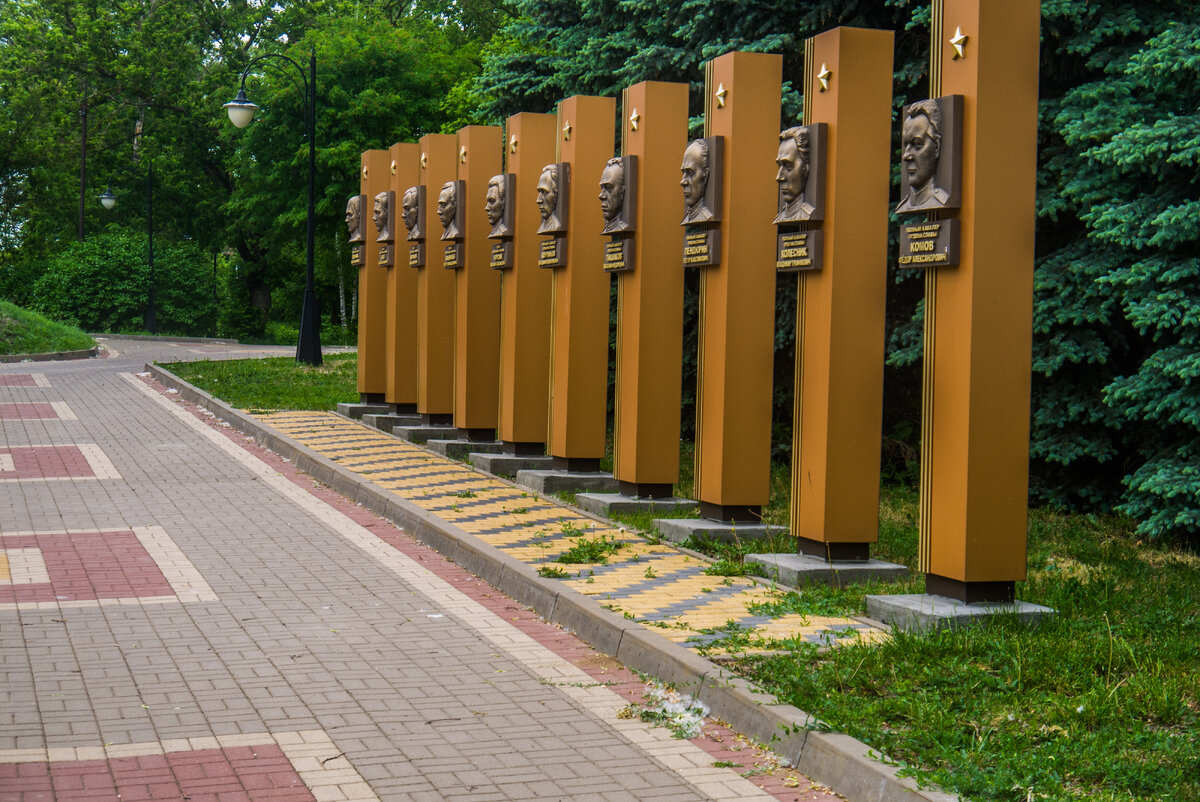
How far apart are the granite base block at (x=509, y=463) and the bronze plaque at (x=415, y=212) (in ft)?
14.1

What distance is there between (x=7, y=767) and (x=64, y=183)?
53450mm

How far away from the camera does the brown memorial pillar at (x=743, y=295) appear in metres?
10.7

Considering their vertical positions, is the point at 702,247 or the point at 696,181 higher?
the point at 696,181

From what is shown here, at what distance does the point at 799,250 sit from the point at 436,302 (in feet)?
29.9

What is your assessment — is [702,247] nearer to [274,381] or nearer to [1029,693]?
[1029,693]

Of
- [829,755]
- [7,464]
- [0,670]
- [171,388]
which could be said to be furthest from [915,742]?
[171,388]

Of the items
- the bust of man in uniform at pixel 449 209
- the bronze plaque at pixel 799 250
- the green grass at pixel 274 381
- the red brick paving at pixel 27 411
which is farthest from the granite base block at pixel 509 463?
the red brick paving at pixel 27 411

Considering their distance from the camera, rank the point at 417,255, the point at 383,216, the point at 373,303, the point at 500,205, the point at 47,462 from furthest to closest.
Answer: the point at 373,303
the point at 383,216
the point at 417,255
the point at 47,462
the point at 500,205

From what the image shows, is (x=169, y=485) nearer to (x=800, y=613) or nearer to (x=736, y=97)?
(x=736, y=97)

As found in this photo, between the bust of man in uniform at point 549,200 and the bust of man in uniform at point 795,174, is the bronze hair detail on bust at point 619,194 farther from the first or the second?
the bust of man in uniform at point 795,174

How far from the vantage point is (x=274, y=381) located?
85.8 ft

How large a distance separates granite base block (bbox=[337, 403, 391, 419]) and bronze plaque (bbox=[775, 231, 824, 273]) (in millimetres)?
10891

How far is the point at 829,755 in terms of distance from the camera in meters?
5.44

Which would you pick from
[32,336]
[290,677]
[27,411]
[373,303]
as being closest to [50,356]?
[32,336]
